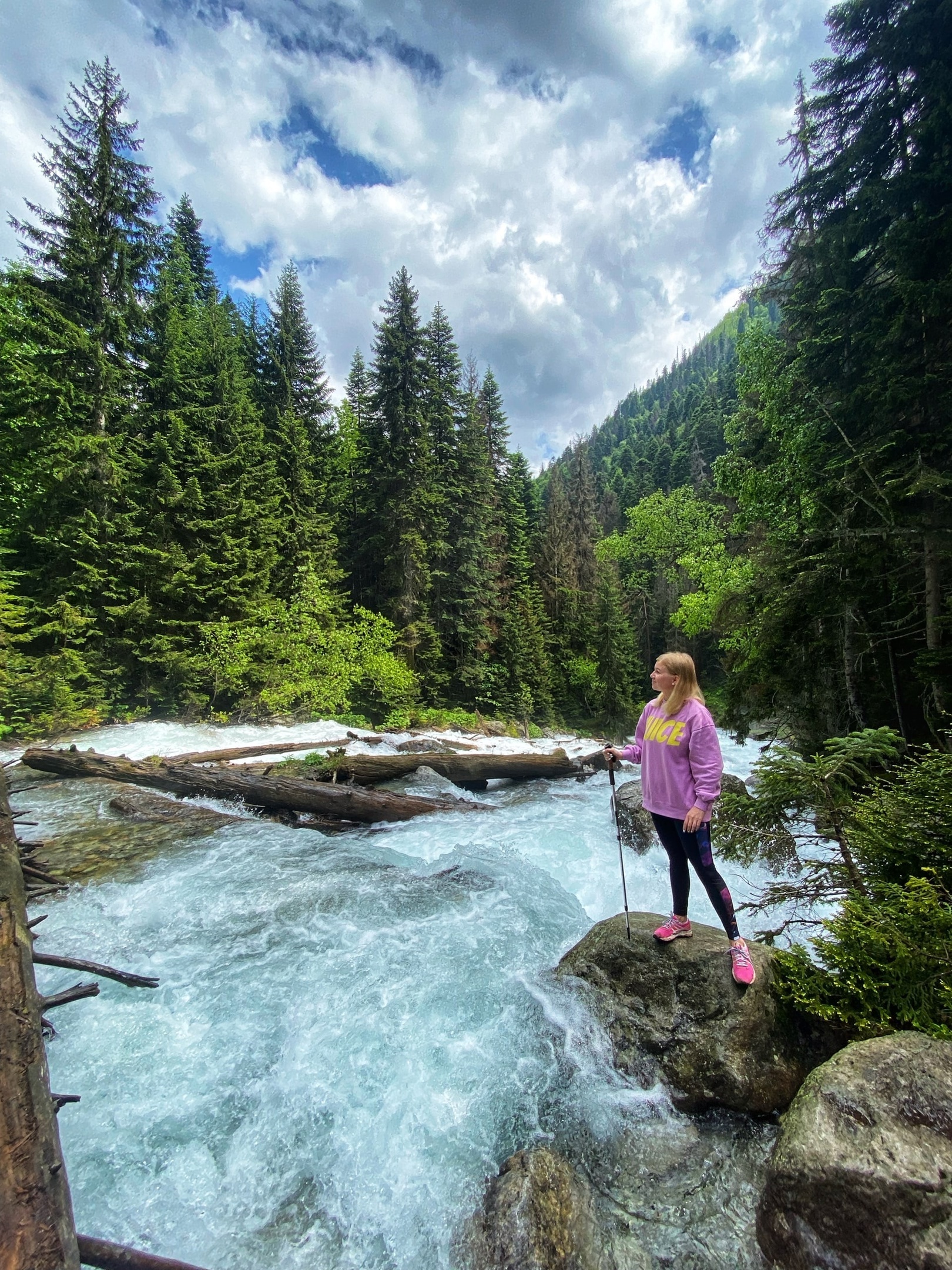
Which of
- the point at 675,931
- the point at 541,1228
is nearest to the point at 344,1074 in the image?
the point at 541,1228

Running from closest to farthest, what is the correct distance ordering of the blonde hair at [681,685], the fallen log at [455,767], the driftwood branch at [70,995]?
the driftwood branch at [70,995] < the blonde hair at [681,685] < the fallen log at [455,767]

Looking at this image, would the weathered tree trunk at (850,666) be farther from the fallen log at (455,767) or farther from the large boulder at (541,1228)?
the large boulder at (541,1228)

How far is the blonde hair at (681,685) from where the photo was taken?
3414 mm

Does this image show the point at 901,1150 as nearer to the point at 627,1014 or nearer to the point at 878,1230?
the point at 878,1230

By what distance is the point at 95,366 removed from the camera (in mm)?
14242

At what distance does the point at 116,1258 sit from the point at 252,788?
7222mm

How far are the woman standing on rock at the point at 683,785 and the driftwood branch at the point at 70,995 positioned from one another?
3.24 meters

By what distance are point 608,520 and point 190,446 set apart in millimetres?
44844

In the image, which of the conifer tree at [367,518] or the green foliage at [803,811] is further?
the conifer tree at [367,518]

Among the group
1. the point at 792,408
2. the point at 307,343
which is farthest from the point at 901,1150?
the point at 307,343

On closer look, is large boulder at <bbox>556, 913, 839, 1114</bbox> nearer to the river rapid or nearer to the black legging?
the river rapid

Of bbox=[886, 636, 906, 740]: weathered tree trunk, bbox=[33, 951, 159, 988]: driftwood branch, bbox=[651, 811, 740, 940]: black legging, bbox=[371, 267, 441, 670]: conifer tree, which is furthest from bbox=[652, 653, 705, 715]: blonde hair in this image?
bbox=[371, 267, 441, 670]: conifer tree

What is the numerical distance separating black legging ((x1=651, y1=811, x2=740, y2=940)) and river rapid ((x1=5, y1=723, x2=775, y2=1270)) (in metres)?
1.02

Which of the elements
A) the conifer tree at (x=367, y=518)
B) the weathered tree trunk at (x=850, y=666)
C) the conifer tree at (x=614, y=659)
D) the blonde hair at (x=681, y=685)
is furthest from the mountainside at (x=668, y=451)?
the conifer tree at (x=367, y=518)
